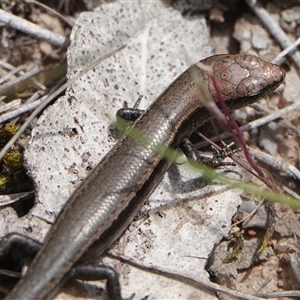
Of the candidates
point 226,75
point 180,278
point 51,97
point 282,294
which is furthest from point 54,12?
point 282,294

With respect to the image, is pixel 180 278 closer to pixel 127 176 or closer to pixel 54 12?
pixel 127 176

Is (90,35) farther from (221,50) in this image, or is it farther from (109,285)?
(109,285)

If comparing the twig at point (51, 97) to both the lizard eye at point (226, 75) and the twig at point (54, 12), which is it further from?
the lizard eye at point (226, 75)

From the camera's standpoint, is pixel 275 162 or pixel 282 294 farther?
pixel 275 162

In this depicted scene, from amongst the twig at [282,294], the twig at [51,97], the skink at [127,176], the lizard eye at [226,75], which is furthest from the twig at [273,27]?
the twig at [282,294]

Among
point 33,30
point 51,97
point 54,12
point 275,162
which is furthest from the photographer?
point 54,12

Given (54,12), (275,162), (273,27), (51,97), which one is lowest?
(275,162)
